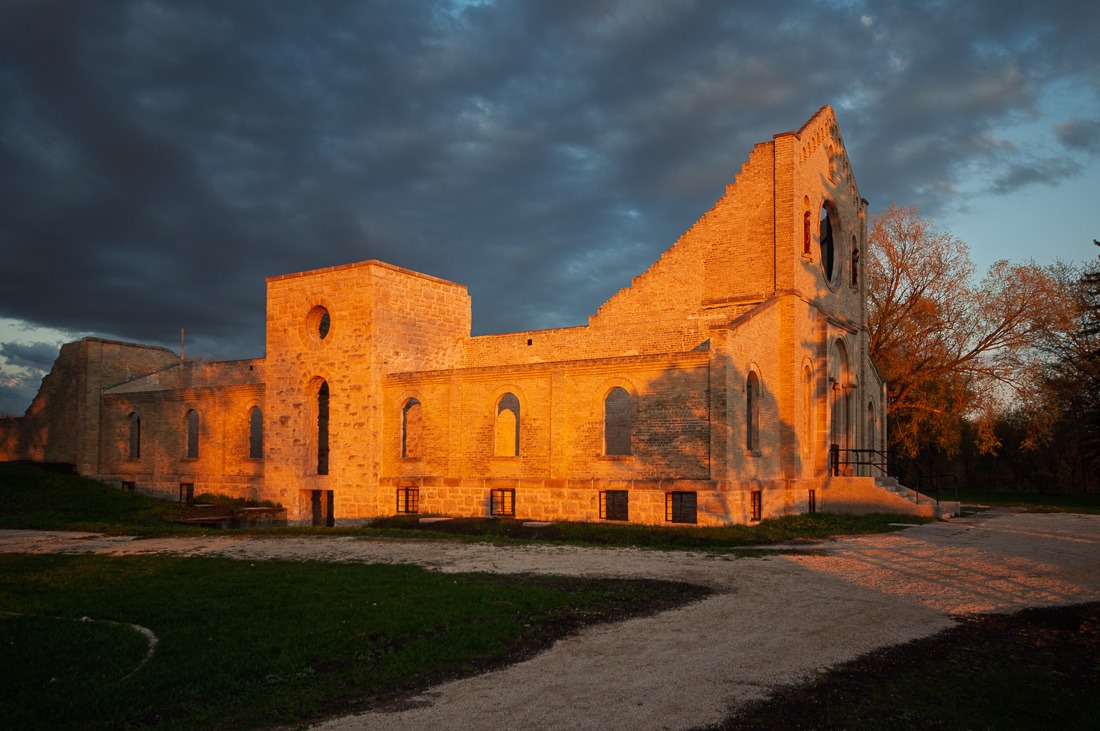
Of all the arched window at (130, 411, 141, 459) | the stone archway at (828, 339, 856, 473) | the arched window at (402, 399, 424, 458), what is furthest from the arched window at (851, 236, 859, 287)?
the arched window at (130, 411, 141, 459)

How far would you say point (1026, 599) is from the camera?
35.5ft

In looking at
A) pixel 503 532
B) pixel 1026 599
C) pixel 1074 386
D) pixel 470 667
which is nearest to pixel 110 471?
pixel 503 532

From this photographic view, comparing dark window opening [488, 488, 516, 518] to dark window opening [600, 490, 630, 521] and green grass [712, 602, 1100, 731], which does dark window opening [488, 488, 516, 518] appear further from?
green grass [712, 602, 1100, 731]

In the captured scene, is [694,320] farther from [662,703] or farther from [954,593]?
[662,703]

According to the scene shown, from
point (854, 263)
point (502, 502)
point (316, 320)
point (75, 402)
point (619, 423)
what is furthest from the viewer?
point (75, 402)

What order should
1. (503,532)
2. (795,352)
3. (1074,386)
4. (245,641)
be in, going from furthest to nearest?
(1074,386)
(795,352)
(503,532)
(245,641)

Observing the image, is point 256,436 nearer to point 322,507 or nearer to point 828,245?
point 322,507

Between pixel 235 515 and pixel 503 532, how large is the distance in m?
9.87

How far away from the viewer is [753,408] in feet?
72.1

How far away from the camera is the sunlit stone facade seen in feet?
67.2

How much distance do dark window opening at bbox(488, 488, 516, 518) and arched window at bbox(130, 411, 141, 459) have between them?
59.1 feet

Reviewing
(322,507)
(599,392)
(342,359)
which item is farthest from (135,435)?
(599,392)

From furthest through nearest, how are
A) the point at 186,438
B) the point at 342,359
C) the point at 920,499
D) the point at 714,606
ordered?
the point at 186,438 < the point at 342,359 < the point at 920,499 < the point at 714,606

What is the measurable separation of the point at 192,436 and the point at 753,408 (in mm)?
22212
